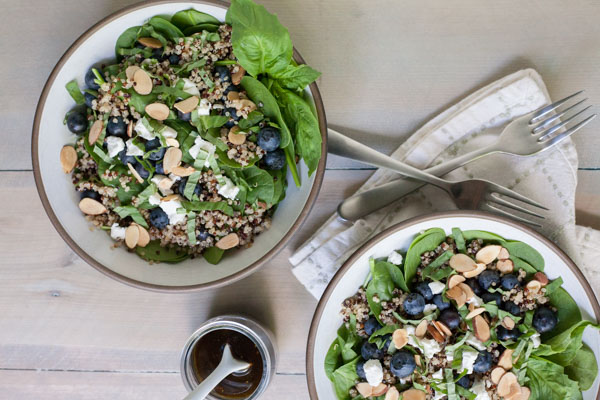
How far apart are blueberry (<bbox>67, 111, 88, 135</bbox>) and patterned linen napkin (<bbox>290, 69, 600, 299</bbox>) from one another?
515 mm

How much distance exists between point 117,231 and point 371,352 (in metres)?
0.56

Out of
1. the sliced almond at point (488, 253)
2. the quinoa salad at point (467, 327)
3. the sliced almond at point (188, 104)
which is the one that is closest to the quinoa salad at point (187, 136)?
the sliced almond at point (188, 104)

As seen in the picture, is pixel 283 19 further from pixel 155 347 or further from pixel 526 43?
pixel 155 347

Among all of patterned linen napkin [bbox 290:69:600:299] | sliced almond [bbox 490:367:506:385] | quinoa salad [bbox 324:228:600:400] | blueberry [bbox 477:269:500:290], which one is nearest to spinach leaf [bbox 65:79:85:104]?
patterned linen napkin [bbox 290:69:600:299]

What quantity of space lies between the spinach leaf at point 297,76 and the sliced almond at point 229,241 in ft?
1.01

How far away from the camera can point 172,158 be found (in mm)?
1000

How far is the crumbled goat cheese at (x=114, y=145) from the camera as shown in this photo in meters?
1.00

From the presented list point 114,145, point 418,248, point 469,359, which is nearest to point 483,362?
point 469,359

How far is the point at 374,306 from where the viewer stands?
1.05 metres

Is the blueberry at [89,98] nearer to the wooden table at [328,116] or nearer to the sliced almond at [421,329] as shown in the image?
the wooden table at [328,116]

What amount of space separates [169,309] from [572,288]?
0.86 meters

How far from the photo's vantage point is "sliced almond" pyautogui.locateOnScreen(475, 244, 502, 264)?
3.37 feet

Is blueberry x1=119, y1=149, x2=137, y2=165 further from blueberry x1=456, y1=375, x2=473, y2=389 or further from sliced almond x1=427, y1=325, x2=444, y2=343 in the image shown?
blueberry x1=456, y1=375, x2=473, y2=389

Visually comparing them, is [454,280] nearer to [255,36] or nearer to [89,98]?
[255,36]
